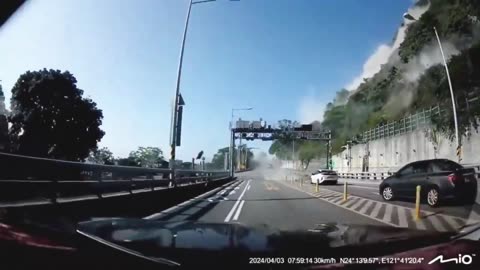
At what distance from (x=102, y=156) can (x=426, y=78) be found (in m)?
2.55

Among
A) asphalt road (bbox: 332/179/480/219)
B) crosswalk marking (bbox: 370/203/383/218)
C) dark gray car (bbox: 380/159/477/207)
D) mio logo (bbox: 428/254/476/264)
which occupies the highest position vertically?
dark gray car (bbox: 380/159/477/207)

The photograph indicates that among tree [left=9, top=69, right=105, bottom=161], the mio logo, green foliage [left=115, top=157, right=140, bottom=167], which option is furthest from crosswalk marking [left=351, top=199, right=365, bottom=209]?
tree [left=9, top=69, right=105, bottom=161]

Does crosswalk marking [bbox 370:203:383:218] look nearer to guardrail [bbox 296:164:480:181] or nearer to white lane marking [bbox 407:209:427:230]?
guardrail [bbox 296:164:480:181]

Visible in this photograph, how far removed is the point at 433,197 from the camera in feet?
10.9

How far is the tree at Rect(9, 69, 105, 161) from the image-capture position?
2.96 metres

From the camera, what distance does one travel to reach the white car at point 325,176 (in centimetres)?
424

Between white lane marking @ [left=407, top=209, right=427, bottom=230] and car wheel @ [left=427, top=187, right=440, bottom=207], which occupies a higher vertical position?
car wheel @ [left=427, top=187, right=440, bottom=207]

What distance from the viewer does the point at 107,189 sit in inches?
145

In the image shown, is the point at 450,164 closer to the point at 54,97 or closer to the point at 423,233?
the point at 423,233

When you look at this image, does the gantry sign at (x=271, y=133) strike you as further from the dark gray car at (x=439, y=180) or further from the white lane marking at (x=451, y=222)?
the white lane marking at (x=451, y=222)

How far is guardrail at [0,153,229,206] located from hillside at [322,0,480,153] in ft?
6.11

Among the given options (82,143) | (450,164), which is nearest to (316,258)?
(450,164)

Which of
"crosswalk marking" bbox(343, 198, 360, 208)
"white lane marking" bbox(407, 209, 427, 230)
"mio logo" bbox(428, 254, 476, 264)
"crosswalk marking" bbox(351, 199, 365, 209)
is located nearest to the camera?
"mio logo" bbox(428, 254, 476, 264)

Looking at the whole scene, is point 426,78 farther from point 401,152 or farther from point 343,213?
point 343,213
